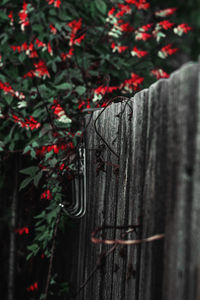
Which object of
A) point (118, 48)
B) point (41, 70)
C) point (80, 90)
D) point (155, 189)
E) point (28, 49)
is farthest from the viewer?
point (118, 48)

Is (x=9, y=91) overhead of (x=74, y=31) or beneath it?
beneath

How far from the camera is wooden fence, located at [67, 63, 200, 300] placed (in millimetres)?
725

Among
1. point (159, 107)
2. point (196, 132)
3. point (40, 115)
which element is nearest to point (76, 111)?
point (40, 115)

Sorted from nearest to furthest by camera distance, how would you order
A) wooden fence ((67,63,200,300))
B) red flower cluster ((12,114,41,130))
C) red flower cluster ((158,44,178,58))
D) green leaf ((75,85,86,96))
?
wooden fence ((67,63,200,300))
red flower cluster ((12,114,41,130))
green leaf ((75,85,86,96))
red flower cluster ((158,44,178,58))

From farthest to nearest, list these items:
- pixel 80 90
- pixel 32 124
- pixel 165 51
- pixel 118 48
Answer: pixel 165 51, pixel 118 48, pixel 80 90, pixel 32 124

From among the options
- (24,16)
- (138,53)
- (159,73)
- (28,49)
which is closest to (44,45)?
(28,49)

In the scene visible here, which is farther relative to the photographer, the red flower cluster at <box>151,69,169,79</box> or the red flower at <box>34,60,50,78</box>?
the red flower cluster at <box>151,69,169,79</box>

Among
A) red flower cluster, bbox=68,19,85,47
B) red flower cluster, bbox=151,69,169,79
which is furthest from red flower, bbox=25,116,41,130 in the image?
red flower cluster, bbox=151,69,169,79

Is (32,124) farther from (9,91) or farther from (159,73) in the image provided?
(159,73)

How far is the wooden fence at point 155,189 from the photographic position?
73 centimetres

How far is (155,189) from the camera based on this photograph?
0.97 meters

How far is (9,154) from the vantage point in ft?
9.91

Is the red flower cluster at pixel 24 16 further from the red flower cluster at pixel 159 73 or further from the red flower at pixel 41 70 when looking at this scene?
the red flower cluster at pixel 159 73

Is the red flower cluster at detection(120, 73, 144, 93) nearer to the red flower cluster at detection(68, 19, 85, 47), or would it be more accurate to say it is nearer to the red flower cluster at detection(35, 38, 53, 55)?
the red flower cluster at detection(68, 19, 85, 47)
